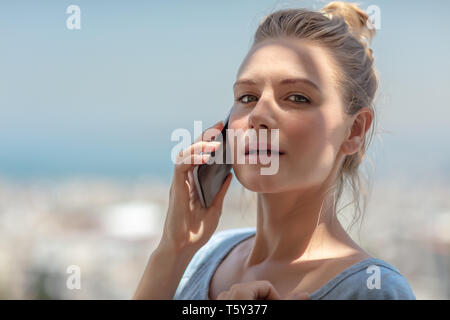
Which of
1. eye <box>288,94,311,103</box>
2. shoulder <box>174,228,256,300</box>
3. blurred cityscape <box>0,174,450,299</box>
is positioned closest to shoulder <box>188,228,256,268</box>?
shoulder <box>174,228,256,300</box>

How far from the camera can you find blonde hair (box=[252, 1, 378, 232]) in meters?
1.20

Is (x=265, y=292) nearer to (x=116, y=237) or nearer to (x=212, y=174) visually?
(x=212, y=174)

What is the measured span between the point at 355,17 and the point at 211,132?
54 cm

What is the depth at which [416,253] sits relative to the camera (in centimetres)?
884

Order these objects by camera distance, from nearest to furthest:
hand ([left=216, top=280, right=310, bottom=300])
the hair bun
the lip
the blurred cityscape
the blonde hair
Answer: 1. hand ([left=216, top=280, right=310, bottom=300])
2. the lip
3. the blonde hair
4. the hair bun
5. the blurred cityscape

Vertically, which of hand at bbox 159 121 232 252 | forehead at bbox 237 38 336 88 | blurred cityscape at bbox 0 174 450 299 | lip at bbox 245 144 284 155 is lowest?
blurred cityscape at bbox 0 174 450 299

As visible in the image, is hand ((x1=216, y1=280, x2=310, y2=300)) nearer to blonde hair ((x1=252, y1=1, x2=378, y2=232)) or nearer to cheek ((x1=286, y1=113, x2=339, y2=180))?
cheek ((x1=286, y1=113, x2=339, y2=180))

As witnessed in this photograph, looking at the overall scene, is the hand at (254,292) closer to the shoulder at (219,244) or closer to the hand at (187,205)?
the hand at (187,205)

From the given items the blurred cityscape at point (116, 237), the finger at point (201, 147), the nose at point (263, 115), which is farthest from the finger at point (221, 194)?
the blurred cityscape at point (116, 237)

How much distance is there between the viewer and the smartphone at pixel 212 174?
4.20ft
